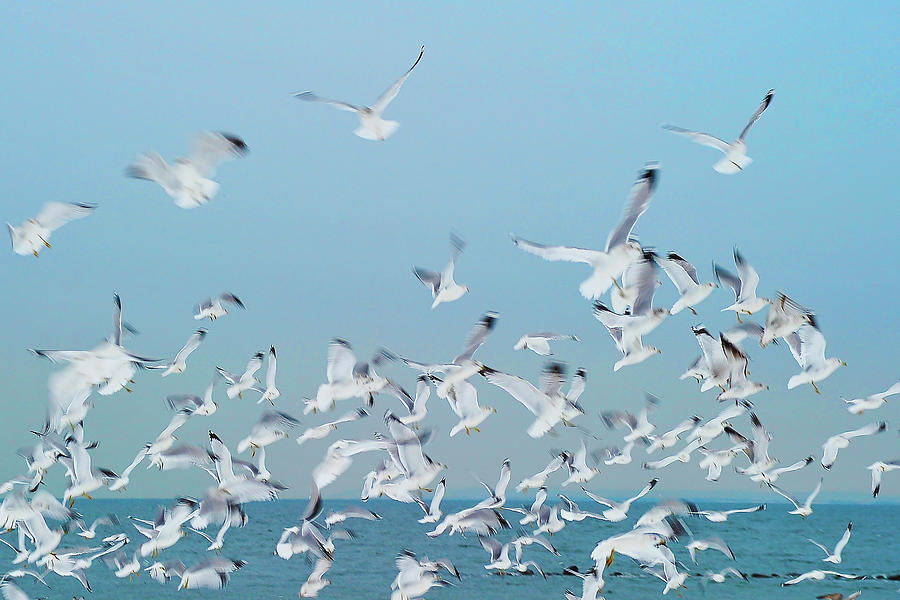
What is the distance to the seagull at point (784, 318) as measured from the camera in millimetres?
11305

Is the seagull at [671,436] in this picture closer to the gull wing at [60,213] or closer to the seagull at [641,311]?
the seagull at [641,311]

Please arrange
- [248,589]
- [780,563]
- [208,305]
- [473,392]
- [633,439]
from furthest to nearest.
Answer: [780,563] → [248,589] → [633,439] → [208,305] → [473,392]

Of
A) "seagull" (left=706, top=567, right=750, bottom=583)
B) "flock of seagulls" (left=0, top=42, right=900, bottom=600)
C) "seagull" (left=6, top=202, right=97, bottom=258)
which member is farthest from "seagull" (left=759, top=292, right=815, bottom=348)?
"seagull" (left=706, top=567, right=750, bottom=583)

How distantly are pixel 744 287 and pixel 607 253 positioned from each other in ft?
8.79

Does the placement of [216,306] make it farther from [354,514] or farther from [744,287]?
[744,287]

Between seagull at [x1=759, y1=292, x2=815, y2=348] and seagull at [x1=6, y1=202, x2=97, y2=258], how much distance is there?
27.4 ft

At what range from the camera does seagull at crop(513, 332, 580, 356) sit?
12500 mm

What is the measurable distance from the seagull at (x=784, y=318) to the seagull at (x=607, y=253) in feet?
8.35

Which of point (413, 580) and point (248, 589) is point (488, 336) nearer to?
point (413, 580)

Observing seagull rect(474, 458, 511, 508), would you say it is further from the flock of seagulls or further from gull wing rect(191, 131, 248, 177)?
gull wing rect(191, 131, 248, 177)

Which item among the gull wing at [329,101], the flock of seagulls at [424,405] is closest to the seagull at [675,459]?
the flock of seagulls at [424,405]

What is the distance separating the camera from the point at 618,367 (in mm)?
11766

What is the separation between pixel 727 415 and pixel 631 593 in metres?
6.99

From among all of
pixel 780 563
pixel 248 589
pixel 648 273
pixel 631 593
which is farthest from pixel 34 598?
pixel 780 563
